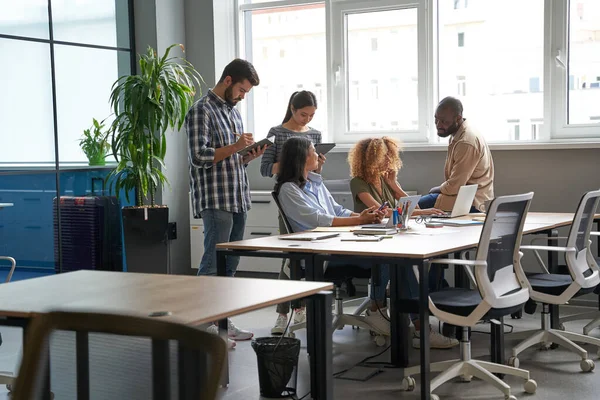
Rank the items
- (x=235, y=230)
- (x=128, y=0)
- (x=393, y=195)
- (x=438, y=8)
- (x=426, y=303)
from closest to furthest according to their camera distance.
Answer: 1. (x=426, y=303)
2. (x=235, y=230)
3. (x=393, y=195)
4. (x=438, y=8)
5. (x=128, y=0)

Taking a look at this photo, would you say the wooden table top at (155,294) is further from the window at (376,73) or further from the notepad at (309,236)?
the window at (376,73)

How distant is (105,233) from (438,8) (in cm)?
332

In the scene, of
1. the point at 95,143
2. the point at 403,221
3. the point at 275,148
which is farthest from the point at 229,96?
the point at 95,143

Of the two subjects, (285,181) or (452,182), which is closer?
(285,181)

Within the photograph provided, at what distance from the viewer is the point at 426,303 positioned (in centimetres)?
342

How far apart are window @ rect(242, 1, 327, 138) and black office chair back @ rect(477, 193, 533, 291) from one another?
3536mm

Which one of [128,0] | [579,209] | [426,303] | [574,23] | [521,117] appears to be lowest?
[426,303]

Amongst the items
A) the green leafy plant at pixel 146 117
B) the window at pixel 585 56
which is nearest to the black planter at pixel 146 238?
the green leafy plant at pixel 146 117

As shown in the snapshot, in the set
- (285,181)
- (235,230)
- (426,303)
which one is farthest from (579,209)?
(235,230)

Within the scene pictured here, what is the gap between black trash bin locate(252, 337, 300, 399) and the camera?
3668 mm

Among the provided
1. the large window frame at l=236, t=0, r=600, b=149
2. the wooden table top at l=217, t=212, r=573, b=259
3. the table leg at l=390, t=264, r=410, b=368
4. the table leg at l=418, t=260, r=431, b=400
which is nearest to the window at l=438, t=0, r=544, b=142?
the large window frame at l=236, t=0, r=600, b=149

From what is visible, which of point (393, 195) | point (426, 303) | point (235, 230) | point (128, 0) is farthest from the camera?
point (128, 0)

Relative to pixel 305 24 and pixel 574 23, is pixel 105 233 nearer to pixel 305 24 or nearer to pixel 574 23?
pixel 305 24

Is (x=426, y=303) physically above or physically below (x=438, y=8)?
below
